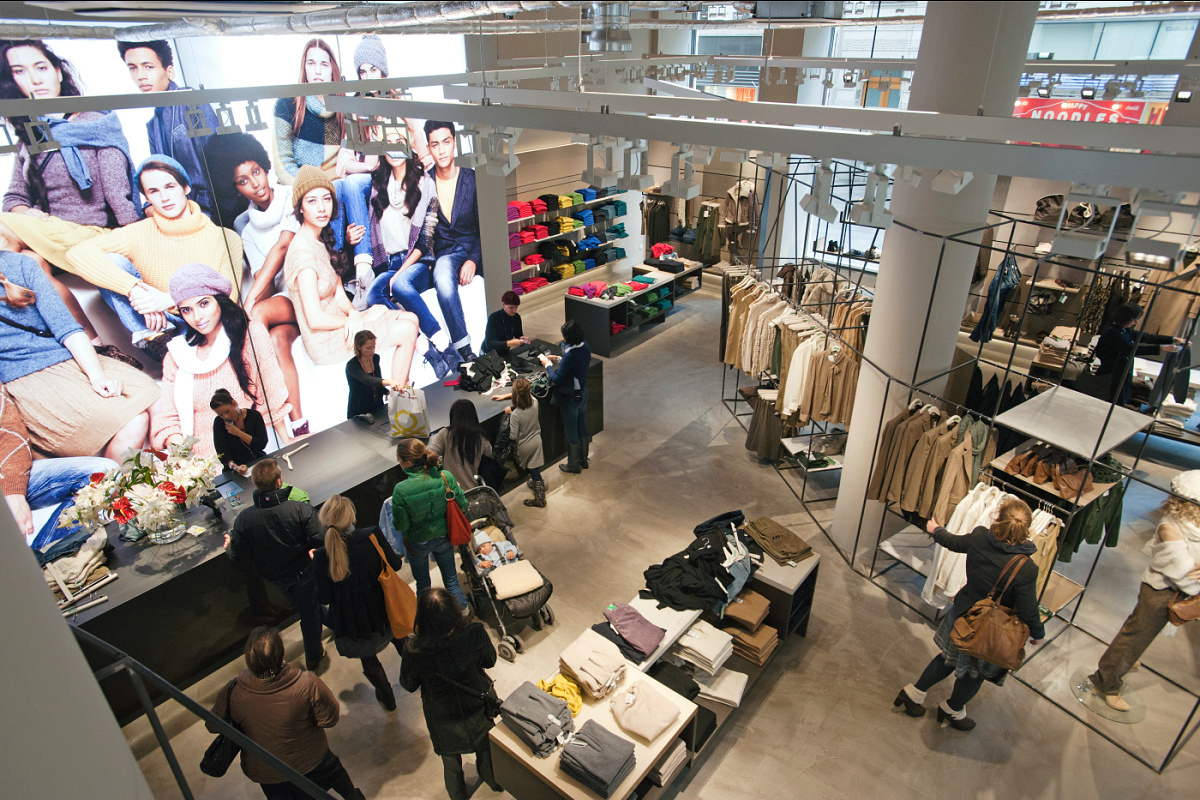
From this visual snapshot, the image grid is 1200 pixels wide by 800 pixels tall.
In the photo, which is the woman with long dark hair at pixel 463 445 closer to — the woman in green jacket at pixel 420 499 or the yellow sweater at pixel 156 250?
the woman in green jacket at pixel 420 499

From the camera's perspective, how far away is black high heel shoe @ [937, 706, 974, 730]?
4066 mm

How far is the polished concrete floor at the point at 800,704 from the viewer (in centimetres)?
379

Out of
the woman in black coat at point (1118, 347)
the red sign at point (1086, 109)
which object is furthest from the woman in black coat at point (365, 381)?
the red sign at point (1086, 109)

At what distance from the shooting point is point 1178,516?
3.77 meters

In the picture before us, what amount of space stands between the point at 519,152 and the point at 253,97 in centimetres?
481

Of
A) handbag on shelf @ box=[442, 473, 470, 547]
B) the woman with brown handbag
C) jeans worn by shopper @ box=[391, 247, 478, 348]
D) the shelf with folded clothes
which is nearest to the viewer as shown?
the woman with brown handbag

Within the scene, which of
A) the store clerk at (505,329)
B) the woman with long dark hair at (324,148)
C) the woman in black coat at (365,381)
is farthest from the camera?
the store clerk at (505,329)

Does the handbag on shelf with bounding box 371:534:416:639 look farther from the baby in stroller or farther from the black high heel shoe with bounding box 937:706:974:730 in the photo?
the black high heel shoe with bounding box 937:706:974:730

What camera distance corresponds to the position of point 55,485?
496cm

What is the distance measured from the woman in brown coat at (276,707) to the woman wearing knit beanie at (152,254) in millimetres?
3413

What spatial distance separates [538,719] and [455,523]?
1460mm

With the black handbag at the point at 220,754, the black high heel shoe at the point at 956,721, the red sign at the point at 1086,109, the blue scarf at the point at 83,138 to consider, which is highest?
the blue scarf at the point at 83,138

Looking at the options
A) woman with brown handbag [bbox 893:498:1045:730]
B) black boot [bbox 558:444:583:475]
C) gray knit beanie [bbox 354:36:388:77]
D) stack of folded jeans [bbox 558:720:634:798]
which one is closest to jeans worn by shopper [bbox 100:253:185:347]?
gray knit beanie [bbox 354:36:388:77]

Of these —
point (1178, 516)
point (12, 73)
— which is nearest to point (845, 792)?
point (1178, 516)
